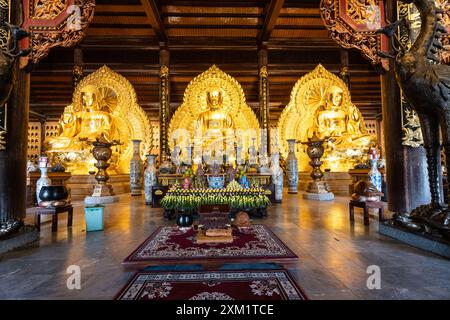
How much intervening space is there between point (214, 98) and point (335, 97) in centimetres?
421

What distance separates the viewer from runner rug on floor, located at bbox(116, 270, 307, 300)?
1561 millimetres

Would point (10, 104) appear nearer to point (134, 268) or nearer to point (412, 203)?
point (134, 268)

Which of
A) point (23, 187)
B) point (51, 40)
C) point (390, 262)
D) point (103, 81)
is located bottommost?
point (390, 262)

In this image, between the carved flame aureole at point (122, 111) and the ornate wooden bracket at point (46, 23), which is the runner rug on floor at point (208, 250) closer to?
the ornate wooden bracket at point (46, 23)

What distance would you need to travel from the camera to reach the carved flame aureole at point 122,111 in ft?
29.7

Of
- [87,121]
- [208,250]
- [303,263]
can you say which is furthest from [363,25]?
[87,121]

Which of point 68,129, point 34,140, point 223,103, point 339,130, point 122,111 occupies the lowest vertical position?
point 339,130

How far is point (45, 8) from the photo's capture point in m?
3.50

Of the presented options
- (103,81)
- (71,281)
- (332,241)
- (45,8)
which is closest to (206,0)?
(103,81)

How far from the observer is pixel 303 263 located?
2125 mm

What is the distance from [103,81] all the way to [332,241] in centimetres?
900

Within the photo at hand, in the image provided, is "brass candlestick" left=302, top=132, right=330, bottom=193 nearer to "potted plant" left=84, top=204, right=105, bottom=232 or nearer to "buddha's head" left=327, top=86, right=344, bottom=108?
"buddha's head" left=327, top=86, right=344, bottom=108

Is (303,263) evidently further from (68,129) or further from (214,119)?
(68,129)

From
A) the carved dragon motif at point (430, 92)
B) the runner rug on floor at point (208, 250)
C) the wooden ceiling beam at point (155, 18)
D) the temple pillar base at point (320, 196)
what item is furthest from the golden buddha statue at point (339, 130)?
the runner rug on floor at point (208, 250)
